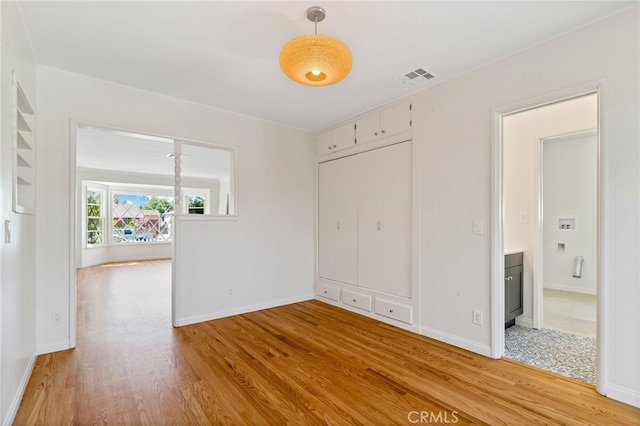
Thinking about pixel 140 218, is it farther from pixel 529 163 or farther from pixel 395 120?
pixel 529 163

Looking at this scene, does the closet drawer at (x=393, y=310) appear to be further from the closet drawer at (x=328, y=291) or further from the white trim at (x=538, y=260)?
the white trim at (x=538, y=260)

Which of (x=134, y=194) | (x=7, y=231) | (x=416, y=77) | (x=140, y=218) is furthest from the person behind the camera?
(x=140, y=218)

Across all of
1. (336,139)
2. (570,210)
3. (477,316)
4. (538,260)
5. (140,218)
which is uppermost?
(336,139)

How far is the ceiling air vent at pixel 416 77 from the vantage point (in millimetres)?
2900

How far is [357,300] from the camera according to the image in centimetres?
404

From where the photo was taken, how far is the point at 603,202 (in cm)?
211

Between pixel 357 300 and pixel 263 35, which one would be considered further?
pixel 357 300

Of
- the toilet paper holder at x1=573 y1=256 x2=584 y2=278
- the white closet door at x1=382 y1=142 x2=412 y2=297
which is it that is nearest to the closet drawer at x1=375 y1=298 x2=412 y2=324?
the white closet door at x1=382 y1=142 x2=412 y2=297

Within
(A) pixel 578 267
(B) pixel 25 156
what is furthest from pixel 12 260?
(A) pixel 578 267

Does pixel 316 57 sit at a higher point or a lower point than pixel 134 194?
higher

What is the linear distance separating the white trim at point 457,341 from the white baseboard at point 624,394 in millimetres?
781

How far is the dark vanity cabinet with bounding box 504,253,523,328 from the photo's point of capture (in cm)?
329

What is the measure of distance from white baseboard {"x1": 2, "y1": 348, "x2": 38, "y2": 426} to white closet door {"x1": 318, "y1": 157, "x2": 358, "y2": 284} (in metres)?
3.22

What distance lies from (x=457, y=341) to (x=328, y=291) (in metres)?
1.97
